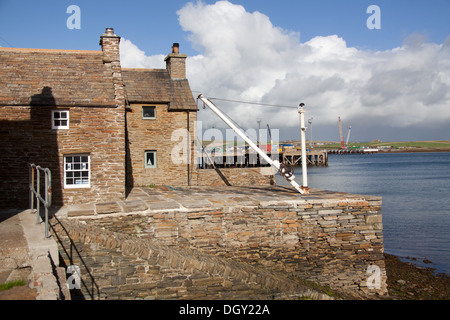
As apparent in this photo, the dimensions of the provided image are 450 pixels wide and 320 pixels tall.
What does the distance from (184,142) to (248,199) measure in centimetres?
828

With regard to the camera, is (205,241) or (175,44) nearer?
(205,241)

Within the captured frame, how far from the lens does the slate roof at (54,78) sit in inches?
532

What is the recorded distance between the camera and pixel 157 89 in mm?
21094

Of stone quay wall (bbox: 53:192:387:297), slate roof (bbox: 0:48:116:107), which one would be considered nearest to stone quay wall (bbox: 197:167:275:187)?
stone quay wall (bbox: 53:192:387:297)

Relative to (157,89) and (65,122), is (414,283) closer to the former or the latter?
Answer: (65,122)

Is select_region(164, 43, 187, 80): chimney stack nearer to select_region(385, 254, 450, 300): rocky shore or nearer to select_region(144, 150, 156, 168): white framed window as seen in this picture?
select_region(144, 150, 156, 168): white framed window

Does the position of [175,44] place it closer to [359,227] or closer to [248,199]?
[248,199]

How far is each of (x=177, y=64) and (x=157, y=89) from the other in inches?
82.0

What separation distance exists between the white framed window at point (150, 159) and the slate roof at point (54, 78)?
6029 mm
